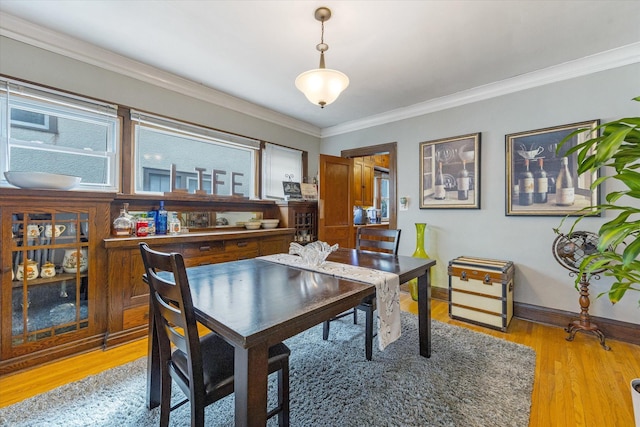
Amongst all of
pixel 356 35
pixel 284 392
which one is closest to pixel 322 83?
pixel 356 35

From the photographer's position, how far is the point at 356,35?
7.24ft

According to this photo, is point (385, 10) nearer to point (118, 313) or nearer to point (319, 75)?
point (319, 75)

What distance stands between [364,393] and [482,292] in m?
1.73

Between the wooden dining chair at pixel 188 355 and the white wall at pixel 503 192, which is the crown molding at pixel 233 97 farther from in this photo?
the wooden dining chair at pixel 188 355

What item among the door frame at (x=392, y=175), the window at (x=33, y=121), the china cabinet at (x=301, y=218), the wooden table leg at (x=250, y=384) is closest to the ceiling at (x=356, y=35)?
the window at (x=33, y=121)

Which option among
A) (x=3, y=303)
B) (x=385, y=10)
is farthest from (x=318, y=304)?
(x=3, y=303)

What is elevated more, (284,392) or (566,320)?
(284,392)

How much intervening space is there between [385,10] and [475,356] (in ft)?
8.66

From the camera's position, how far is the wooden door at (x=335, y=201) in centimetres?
396

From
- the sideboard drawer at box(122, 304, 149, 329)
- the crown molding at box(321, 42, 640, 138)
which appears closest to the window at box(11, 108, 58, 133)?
the sideboard drawer at box(122, 304, 149, 329)

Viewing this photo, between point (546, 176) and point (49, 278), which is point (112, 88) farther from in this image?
point (546, 176)

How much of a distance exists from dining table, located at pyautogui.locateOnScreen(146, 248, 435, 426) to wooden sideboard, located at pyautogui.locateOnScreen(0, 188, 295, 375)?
1.04 metres

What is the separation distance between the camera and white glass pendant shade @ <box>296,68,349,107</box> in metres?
1.83

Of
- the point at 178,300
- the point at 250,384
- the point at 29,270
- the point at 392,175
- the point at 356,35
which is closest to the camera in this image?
the point at 250,384
